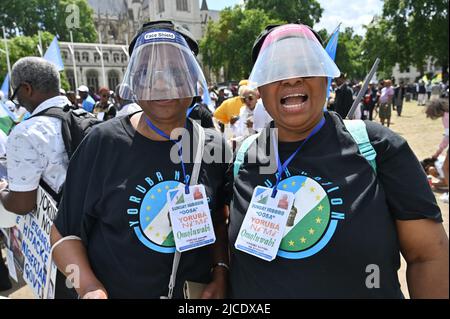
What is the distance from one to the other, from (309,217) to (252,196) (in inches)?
9.2

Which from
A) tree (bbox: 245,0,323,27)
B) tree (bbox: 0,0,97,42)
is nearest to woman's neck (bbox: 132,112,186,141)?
tree (bbox: 245,0,323,27)

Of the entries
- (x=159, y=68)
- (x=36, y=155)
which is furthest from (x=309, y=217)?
(x=36, y=155)

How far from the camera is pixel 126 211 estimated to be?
1.44 meters

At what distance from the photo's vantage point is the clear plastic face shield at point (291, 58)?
131cm

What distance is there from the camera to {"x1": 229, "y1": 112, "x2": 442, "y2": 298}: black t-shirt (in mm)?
1202

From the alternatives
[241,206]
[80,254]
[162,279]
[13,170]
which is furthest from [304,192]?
[13,170]

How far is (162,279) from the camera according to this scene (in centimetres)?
145

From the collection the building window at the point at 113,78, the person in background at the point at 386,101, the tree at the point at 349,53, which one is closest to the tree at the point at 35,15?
the building window at the point at 113,78

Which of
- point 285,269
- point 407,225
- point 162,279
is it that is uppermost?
point 407,225

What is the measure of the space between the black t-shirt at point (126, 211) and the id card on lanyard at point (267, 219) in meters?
0.27

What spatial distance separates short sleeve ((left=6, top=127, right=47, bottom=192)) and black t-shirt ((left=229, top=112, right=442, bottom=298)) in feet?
4.92

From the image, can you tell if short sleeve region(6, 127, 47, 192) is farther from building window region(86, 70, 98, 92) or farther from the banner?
building window region(86, 70, 98, 92)

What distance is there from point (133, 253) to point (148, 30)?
3.23 feet
